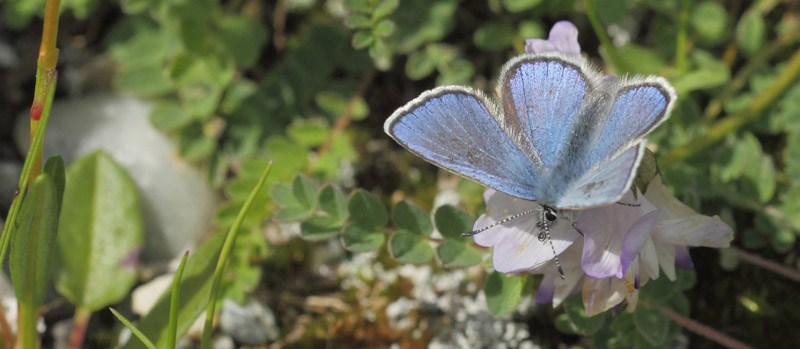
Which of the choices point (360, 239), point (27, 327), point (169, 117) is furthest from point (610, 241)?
point (169, 117)

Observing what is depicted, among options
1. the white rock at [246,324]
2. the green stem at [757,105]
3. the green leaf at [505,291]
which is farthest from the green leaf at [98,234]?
the green stem at [757,105]

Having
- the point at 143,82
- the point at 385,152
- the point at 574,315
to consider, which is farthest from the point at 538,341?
the point at 143,82

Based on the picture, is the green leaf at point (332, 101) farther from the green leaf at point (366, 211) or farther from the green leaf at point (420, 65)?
the green leaf at point (366, 211)

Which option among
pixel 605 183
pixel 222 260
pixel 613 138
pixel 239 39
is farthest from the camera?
pixel 239 39

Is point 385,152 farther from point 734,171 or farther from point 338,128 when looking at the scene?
point 734,171

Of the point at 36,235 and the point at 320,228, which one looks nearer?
the point at 36,235

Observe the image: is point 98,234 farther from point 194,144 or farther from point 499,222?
point 499,222

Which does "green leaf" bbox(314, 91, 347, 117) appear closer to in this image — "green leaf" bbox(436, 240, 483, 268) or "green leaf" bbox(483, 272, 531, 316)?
"green leaf" bbox(436, 240, 483, 268)
